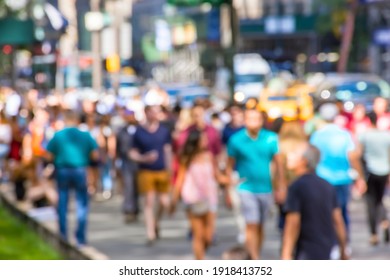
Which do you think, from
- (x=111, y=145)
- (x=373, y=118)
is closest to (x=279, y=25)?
(x=111, y=145)

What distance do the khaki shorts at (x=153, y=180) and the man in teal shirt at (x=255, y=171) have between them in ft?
13.2

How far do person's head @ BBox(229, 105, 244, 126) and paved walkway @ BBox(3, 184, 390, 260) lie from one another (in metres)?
1.40

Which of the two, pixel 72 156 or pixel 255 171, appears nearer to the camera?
pixel 255 171

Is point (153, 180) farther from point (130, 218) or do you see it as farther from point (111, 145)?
point (111, 145)

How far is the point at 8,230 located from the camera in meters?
20.4

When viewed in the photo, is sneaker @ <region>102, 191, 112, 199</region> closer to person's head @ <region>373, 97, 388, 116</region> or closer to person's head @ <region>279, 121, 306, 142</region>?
person's head @ <region>373, 97, 388, 116</region>

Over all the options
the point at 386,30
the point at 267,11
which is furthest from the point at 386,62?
the point at 267,11

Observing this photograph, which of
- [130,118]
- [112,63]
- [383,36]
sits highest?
[130,118]

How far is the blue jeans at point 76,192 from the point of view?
17938mm

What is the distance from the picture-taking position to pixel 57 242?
17109 mm

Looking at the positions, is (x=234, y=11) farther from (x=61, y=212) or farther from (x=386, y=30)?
(x=386, y=30)

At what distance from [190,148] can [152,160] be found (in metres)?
3.79

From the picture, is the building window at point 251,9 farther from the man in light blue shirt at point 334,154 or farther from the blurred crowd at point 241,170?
the man in light blue shirt at point 334,154
